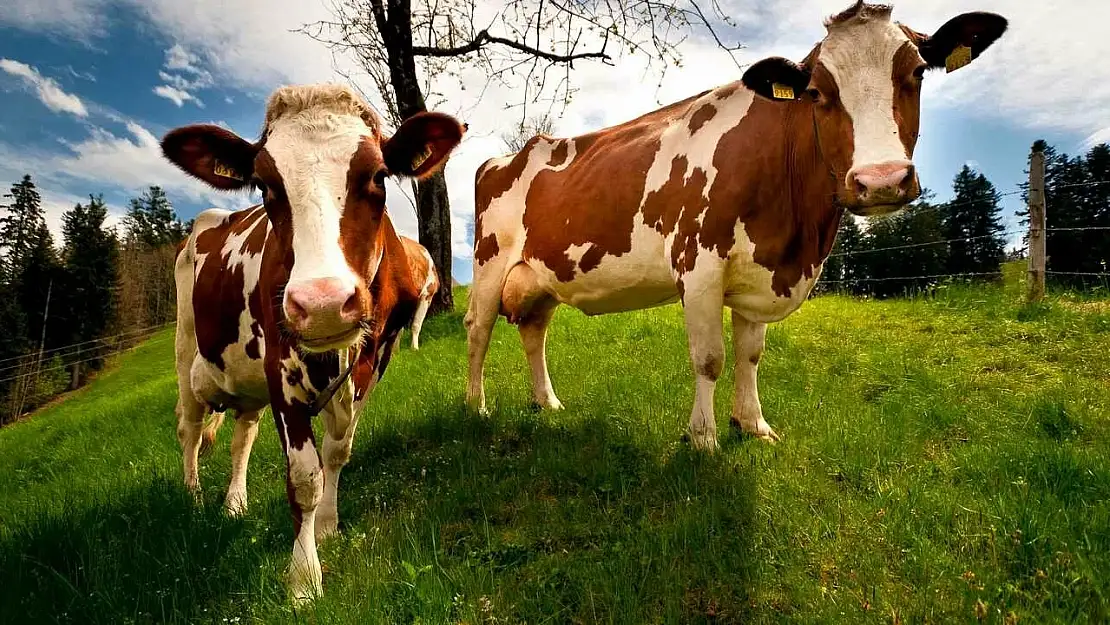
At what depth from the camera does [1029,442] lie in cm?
365

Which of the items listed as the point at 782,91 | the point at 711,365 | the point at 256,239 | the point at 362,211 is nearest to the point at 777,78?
the point at 782,91

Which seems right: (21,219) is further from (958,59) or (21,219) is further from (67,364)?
(958,59)

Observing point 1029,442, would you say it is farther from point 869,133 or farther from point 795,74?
point 795,74

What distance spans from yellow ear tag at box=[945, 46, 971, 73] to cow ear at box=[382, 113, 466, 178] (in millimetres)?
3160

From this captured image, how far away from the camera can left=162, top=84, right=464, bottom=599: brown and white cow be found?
232 cm

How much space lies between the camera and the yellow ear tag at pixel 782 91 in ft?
12.5

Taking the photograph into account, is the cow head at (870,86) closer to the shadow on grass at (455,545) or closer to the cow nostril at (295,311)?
the shadow on grass at (455,545)

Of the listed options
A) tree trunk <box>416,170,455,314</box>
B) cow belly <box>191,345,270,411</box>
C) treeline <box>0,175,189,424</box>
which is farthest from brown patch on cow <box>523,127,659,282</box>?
treeline <box>0,175,189,424</box>

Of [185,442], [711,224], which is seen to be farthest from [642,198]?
[185,442]

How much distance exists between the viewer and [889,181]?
2900mm

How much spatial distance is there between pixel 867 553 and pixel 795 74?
9.34ft

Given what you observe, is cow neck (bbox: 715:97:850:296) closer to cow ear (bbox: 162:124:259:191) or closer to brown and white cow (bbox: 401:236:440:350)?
brown and white cow (bbox: 401:236:440:350)

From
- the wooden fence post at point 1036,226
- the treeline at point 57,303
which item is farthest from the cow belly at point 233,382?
the treeline at point 57,303

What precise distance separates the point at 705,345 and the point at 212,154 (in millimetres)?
3200
